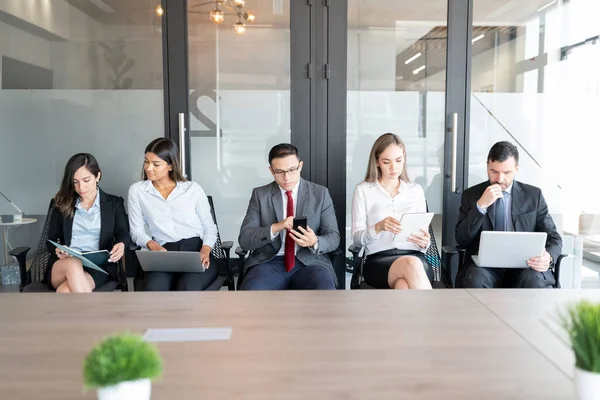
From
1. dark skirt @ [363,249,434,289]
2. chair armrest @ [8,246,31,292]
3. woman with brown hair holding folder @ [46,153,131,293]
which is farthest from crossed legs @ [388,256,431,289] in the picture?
chair armrest @ [8,246,31,292]

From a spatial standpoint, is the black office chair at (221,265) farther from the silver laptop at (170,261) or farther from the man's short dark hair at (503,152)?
the man's short dark hair at (503,152)

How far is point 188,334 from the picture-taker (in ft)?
6.15

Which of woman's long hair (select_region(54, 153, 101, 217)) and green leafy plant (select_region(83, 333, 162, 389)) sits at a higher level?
woman's long hair (select_region(54, 153, 101, 217))

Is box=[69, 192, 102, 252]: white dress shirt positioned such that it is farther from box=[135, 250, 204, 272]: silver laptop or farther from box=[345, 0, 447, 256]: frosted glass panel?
box=[345, 0, 447, 256]: frosted glass panel

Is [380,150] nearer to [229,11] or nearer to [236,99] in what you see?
[236,99]

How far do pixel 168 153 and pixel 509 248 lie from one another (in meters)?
2.17

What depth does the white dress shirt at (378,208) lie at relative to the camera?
3713 millimetres

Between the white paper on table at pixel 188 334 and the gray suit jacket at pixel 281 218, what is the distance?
5.35 ft

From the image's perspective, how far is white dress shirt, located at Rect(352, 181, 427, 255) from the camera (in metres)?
3.71

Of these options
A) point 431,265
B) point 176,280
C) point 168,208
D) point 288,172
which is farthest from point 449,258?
point 168,208

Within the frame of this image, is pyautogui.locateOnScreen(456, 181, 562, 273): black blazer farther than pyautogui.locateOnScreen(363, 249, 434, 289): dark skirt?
Yes

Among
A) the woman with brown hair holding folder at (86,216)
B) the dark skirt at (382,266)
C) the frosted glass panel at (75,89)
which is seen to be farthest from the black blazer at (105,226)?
the dark skirt at (382,266)

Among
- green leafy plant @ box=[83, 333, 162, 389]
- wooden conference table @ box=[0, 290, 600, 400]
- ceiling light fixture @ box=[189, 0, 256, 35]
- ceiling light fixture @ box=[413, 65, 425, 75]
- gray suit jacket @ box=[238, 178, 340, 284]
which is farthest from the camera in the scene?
ceiling light fixture @ box=[413, 65, 425, 75]

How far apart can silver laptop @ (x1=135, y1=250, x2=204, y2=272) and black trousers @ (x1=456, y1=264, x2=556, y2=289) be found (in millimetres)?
1596
